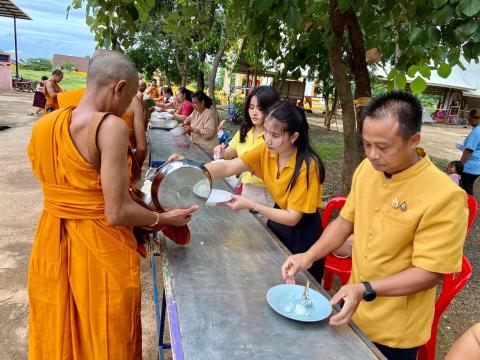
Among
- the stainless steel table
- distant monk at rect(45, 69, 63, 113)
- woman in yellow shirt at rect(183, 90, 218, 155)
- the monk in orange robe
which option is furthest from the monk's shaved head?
distant monk at rect(45, 69, 63, 113)

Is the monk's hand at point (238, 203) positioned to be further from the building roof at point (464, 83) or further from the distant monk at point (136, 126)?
the building roof at point (464, 83)

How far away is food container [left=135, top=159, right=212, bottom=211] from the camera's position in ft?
5.41

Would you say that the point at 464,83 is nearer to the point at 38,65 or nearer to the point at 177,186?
the point at 177,186

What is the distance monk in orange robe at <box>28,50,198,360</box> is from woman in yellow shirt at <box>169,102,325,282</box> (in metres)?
0.56

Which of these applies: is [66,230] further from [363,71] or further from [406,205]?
[363,71]

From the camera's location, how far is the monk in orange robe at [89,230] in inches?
55.2

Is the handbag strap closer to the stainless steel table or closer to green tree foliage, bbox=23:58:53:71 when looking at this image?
the stainless steel table

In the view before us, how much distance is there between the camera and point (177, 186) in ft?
5.54

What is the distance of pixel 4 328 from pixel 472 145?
532cm

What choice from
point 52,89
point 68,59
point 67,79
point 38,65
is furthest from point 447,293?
point 68,59

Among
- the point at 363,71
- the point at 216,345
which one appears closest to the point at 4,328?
the point at 216,345

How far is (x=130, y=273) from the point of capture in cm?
157

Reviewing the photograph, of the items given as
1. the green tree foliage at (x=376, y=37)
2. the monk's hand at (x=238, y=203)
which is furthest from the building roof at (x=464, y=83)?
the monk's hand at (x=238, y=203)

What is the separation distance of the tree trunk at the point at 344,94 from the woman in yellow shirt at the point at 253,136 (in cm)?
74
